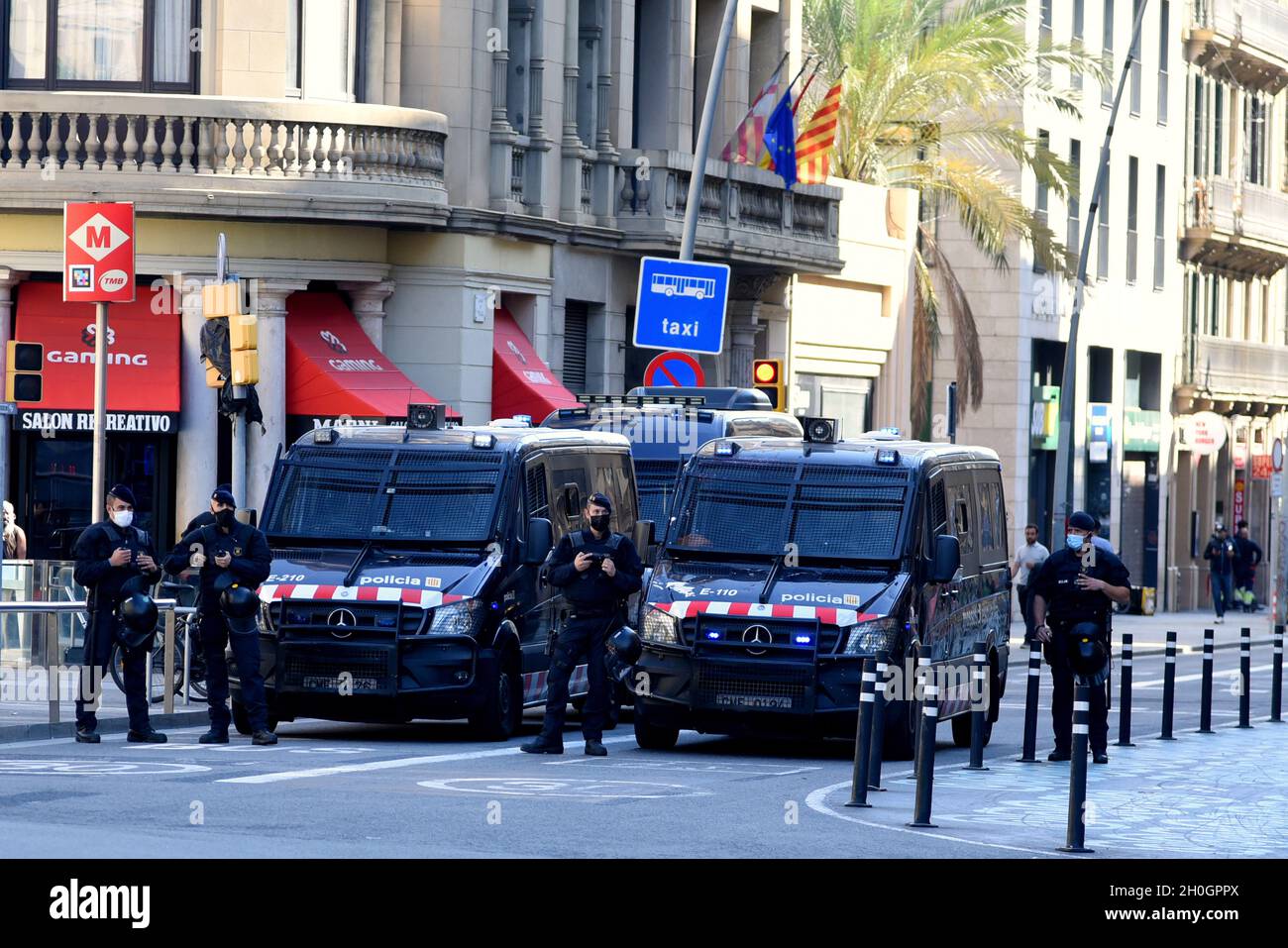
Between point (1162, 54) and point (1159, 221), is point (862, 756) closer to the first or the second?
point (1159, 221)

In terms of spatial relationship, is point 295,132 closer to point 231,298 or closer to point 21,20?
point 21,20

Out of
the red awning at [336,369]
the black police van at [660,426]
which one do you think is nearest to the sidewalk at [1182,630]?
the red awning at [336,369]

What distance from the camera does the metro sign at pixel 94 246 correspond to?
25422 millimetres

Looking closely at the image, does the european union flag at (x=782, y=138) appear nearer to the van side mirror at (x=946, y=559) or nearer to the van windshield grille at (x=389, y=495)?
the van windshield grille at (x=389, y=495)

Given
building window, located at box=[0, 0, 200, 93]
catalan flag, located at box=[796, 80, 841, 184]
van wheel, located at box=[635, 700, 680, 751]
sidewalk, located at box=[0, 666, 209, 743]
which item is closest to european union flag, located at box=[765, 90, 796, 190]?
catalan flag, located at box=[796, 80, 841, 184]

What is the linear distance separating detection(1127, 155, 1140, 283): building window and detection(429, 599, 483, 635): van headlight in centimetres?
4105

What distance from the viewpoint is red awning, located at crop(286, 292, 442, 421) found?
98.5 feet

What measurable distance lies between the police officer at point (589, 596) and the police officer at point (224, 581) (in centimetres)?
201

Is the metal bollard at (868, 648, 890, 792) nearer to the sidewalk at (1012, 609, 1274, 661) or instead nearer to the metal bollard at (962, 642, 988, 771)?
the metal bollard at (962, 642, 988, 771)

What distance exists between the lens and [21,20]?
2997 cm

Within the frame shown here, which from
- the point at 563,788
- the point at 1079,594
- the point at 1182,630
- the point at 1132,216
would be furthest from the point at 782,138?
the point at 1132,216

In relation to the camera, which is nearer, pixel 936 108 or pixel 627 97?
pixel 627 97

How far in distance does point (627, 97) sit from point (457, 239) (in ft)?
17.9
